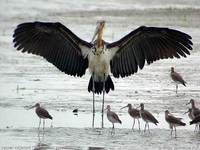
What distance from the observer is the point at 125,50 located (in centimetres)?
1416

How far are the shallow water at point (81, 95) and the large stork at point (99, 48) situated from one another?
66cm

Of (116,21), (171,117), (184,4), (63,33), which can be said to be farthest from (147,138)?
(184,4)

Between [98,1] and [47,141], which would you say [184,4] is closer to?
[98,1]

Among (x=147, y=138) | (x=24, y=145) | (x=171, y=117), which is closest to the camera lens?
(x=24, y=145)

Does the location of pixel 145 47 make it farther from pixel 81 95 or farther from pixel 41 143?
pixel 41 143

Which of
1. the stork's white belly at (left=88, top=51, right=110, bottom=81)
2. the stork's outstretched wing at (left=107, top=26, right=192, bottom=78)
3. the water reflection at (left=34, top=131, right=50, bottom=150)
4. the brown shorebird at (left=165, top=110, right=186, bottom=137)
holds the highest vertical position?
the stork's outstretched wing at (left=107, top=26, right=192, bottom=78)

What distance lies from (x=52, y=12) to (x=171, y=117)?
1490cm

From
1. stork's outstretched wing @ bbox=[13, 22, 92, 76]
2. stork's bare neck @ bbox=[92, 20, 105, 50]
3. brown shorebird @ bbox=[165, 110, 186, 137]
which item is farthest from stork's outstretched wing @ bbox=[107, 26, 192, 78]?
brown shorebird @ bbox=[165, 110, 186, 137]

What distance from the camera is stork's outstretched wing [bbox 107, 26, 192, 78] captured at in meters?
13.8

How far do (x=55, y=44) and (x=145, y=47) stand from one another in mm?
1518

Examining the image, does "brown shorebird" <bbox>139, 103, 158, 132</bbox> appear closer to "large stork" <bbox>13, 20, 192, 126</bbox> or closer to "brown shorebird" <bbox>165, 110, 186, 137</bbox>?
"brown shorebird" <bbox>165, 110, 186, 137</bbox>

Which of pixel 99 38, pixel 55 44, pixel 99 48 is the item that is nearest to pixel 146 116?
pixel 99 48

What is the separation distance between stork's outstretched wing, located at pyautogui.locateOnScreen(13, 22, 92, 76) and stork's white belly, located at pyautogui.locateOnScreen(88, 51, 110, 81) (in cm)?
21

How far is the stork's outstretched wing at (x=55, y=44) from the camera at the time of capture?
1366cm
